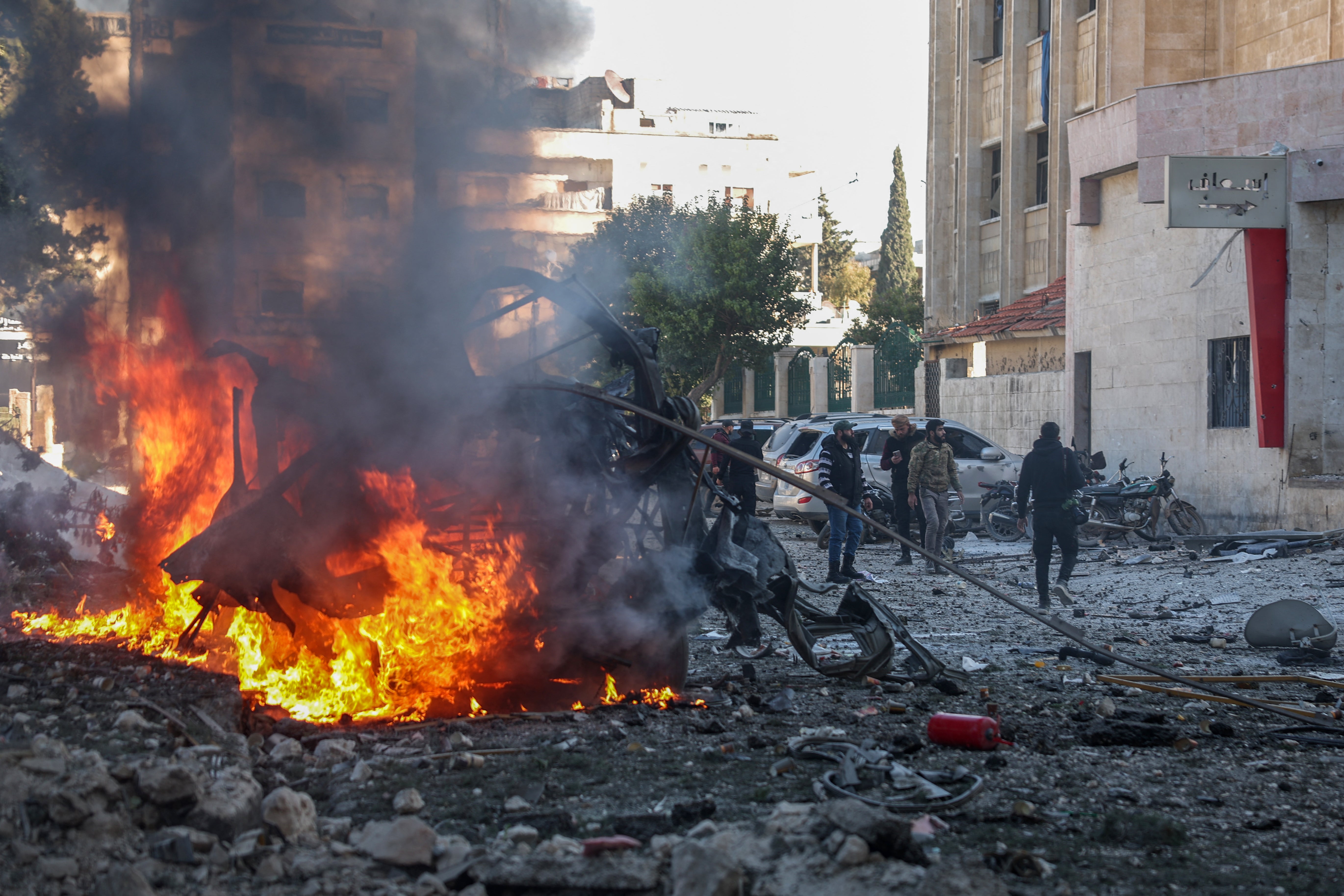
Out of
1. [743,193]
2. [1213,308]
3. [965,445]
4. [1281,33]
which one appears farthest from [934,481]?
[743,193]

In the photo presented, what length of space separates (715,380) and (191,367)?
85.4ft

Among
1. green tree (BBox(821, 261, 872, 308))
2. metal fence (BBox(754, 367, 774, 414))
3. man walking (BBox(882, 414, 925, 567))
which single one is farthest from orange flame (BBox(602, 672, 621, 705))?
green tree (BBox(821, 261, 872, 308))

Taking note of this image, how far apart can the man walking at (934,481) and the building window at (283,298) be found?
7.95 metres

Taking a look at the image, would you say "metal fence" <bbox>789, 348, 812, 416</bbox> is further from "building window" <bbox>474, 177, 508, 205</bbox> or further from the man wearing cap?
"building window" <bbox>474, 177, 508, 205</bbox>

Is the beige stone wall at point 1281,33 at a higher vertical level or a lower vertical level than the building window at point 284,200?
higher

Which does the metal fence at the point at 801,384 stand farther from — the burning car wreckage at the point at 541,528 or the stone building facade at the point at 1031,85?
the burning car wreckage at the point at 541,528

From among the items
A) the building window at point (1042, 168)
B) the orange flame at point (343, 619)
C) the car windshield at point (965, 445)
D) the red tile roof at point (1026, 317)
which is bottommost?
the orange flame at point (343, 619)

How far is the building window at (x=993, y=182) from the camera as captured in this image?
92.0 feet

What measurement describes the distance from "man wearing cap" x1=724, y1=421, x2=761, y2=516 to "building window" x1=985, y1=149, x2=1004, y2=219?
52.9ft

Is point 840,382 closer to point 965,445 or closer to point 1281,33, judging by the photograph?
point 965,445

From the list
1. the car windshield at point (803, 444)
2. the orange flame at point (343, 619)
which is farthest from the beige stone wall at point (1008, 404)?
the orange flame at point (343, 619)

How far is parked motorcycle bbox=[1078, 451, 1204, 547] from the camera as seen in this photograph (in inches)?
616

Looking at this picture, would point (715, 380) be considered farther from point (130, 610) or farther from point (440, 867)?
point (440, 867)

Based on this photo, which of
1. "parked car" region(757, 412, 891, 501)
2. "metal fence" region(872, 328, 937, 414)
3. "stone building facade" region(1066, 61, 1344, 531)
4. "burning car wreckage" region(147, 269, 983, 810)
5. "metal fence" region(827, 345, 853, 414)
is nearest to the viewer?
"burning car wreckage" region(147, 269, 983, 810)
